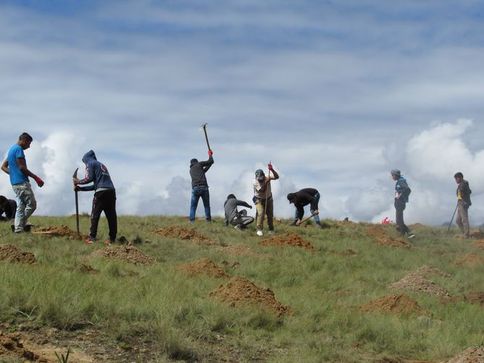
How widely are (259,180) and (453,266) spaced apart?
5.73 meters

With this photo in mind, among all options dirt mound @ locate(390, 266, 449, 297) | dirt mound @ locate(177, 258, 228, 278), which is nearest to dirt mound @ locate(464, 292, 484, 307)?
dirt mound @ locate(390, 266, 449, 297)

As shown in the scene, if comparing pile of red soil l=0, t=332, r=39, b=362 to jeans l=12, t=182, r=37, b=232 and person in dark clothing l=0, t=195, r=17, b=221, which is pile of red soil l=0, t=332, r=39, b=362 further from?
person in dark clothing l=0, t=195, r=17, b=221

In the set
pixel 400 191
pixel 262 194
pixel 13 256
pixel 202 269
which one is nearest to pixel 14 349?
pixel 13 256

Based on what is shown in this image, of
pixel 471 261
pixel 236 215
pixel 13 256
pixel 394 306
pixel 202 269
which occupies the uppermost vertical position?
pixel 236 215

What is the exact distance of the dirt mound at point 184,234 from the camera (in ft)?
52.6

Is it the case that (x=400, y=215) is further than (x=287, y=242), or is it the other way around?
(x=400, y=215)

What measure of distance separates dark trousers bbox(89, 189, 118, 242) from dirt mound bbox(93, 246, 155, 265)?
1.47 m

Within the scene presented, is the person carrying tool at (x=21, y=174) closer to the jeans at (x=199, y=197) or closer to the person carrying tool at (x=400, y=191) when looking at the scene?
the jeans at (x=199, y=197)

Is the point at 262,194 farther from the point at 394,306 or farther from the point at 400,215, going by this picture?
the point at 394,306

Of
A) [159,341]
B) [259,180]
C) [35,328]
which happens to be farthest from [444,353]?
[259,180]

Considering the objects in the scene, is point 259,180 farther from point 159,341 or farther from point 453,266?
point 159,341

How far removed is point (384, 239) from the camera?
2014 centimetres

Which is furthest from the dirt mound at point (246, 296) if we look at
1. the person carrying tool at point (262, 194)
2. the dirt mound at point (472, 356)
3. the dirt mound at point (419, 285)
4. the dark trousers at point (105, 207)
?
the person carrying tool at point (262, 194)

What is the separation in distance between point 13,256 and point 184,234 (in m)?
7.02
